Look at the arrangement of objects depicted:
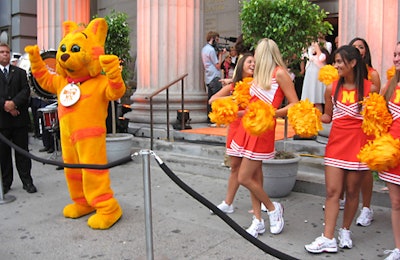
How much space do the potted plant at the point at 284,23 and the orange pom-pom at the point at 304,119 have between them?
7.29 feet

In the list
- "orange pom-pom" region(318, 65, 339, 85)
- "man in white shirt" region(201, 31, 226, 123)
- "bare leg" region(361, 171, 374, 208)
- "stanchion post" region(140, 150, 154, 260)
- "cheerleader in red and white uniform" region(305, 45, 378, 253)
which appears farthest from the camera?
"man in white shirt" region(201, 31, 226, 123)

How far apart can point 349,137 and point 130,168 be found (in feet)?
15.3

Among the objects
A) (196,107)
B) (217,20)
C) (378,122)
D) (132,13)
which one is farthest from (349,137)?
(132,13)

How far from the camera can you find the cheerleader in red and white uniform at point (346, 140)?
381cm

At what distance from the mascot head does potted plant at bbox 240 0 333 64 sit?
2.00 meters

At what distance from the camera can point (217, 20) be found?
12.8 m

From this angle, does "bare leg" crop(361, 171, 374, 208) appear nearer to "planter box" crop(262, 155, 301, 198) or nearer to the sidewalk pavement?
the sidewalk pavement

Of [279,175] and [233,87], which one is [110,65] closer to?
[233,87]

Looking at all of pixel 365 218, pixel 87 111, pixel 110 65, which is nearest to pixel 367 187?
pixel 365 218

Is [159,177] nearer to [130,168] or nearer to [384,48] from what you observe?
[130,168]

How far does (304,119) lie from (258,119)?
0.38 meters

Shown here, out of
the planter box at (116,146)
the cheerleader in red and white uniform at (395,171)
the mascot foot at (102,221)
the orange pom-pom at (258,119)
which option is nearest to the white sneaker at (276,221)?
the orange pom-pom at (258,119)

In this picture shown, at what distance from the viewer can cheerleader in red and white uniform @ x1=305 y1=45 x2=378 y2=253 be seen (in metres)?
3.81

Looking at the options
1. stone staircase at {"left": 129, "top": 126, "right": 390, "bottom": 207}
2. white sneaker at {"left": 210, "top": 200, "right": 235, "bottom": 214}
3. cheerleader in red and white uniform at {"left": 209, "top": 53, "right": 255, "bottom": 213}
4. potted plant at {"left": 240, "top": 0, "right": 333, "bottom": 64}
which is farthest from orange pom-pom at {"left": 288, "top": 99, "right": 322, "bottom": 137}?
potted plant at {"left": 240, "top": 0, "right": 333, "bottom": 64}
